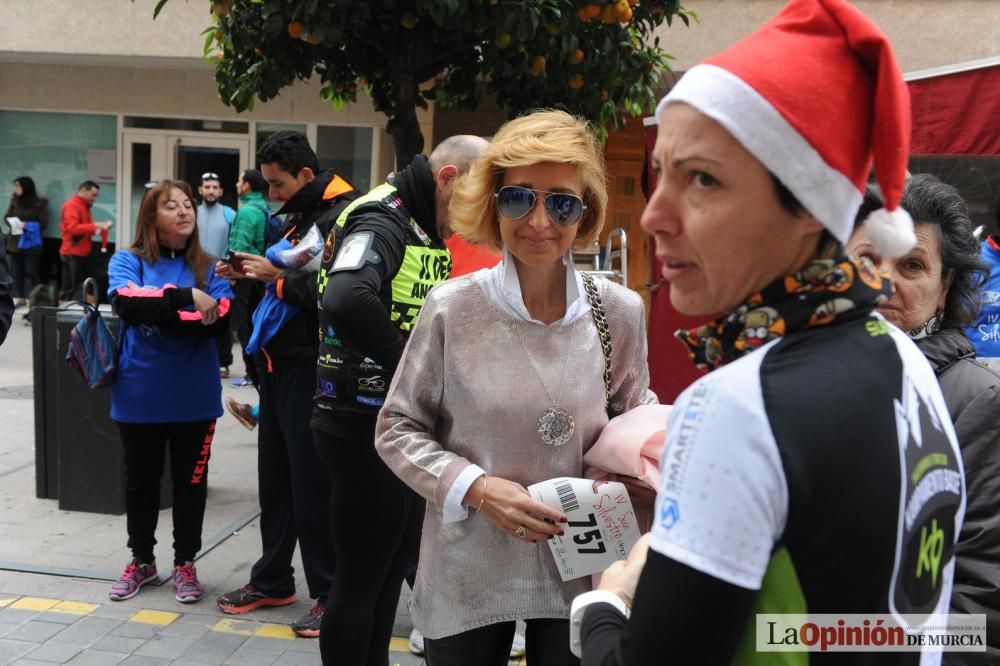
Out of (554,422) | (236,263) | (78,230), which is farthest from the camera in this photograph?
(78,230)

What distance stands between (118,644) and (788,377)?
3826 mm

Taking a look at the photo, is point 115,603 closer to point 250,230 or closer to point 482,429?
point 482,429

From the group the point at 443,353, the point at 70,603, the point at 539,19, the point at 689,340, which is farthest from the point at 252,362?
the point at 689,340

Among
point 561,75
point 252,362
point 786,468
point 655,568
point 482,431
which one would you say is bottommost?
point 252,362

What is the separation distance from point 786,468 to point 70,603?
4296 millimetres

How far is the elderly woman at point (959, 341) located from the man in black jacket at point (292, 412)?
2.69m

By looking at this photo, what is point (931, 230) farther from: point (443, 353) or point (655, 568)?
point (655, 568)

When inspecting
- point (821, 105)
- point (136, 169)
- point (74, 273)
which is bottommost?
point (74, 273)

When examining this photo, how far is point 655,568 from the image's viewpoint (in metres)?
1.10

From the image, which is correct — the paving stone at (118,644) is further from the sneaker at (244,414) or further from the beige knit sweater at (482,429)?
the beige knit sweater at (482,429)

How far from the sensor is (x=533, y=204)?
2459mm

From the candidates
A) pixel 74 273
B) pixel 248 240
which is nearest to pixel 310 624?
pixel 248 240

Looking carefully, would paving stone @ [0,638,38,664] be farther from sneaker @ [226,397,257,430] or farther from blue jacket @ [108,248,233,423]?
sneaker @ [226,397,257,430]

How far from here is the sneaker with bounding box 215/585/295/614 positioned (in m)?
4.53
